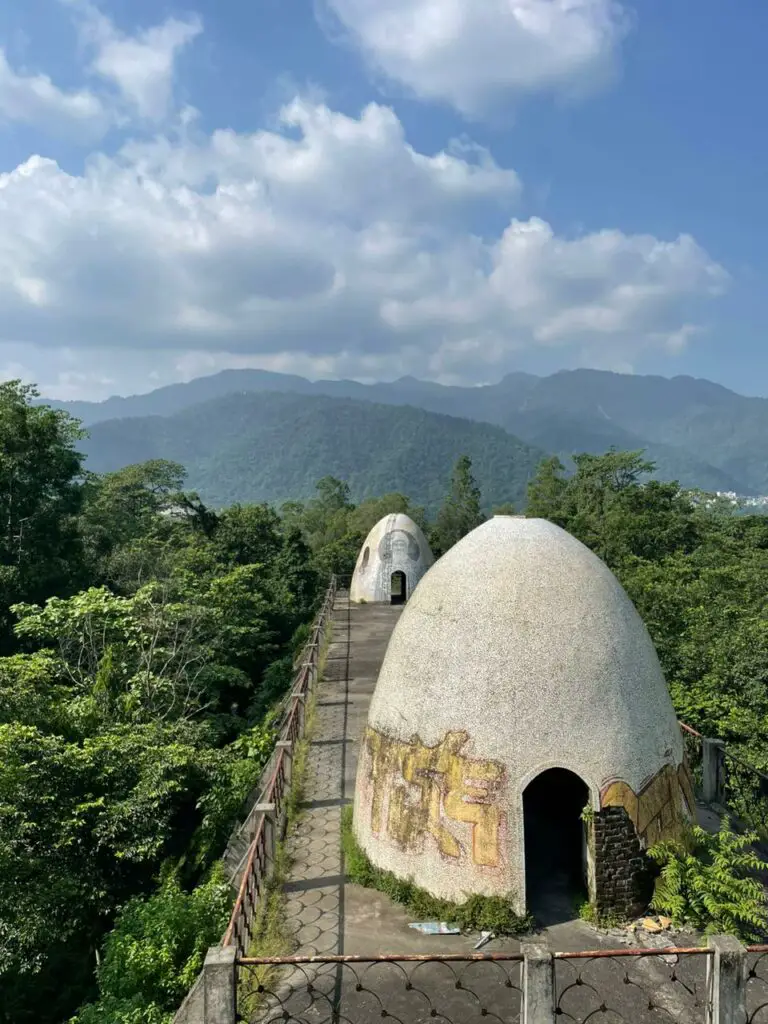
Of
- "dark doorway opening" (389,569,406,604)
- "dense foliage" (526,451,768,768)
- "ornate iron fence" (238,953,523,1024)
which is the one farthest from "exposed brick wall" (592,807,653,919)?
"dark doorway opening" (389,569,406,604)

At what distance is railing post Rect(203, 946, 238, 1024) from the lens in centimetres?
643

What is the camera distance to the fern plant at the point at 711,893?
8.23 m

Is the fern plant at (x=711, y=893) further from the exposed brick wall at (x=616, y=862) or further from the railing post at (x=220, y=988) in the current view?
the railing post at (x=220, y=988)

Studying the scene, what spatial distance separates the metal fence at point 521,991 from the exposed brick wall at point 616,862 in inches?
29.3

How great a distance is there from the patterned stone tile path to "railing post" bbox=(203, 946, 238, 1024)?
1.98 meters

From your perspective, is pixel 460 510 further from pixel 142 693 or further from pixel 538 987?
pixel 538 987

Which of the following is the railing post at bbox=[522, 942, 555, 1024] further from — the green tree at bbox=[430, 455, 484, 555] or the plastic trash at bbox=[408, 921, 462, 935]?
the green tree at bbox=[430, 455, 484, 555]

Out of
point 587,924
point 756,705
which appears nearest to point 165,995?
point 587,924

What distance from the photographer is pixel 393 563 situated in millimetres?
30234

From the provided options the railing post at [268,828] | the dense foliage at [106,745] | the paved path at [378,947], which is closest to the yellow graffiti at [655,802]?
the paved path at [378,947]

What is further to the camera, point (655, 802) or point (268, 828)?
point (268, 828)

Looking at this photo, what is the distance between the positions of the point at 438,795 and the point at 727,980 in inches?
137

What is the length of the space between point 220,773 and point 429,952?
8074 millimetres

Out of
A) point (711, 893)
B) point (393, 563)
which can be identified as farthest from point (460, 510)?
point (711, 893)
